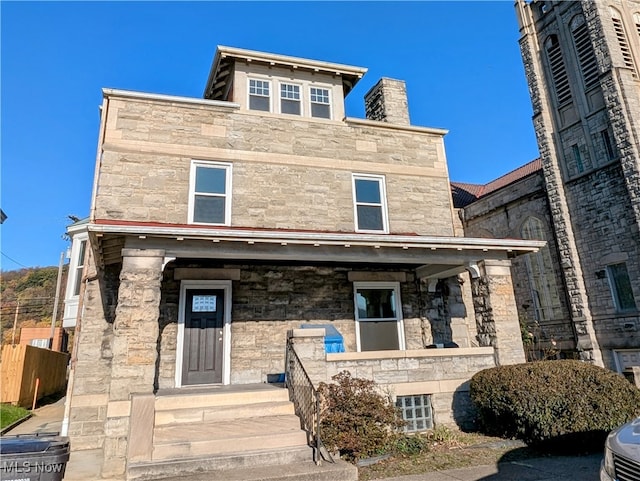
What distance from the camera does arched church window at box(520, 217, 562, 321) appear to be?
18344 millimetres

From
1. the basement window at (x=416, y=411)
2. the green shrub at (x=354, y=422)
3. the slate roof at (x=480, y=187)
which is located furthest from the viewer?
the slate roof at (x=480, y=187)

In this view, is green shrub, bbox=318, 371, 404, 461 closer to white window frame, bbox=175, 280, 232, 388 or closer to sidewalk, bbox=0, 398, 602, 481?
sidewalk, bbox=0, 398, 602, 481

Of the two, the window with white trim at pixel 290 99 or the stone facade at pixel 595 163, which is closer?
the window with white trim at pixel 290 99

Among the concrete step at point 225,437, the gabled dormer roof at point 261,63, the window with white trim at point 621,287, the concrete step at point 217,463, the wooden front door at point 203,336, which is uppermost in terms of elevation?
the gabled dormer roof at point 261,63

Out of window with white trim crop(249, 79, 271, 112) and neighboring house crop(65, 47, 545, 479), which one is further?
window with white trim crop(249, 79, 271, 112)

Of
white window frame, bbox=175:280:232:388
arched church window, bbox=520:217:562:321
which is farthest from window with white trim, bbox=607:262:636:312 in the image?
white window frame, bbox=175:280:232:388

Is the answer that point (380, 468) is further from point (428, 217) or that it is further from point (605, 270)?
point (605, 270)

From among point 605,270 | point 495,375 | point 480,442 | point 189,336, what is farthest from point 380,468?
point 605,270

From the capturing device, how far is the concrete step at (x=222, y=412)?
21.8 feet

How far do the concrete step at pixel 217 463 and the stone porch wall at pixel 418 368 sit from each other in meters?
1.72

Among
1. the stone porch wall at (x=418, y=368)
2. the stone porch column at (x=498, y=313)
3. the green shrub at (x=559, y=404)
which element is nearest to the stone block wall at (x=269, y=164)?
the stone porch column at (x=498, y=313)

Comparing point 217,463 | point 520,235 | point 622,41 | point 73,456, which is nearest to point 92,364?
point 73,456

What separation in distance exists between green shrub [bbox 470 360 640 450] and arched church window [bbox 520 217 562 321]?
1204cm

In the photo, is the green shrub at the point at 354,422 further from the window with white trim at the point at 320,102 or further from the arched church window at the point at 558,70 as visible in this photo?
the arched church window at the point at 558,70
